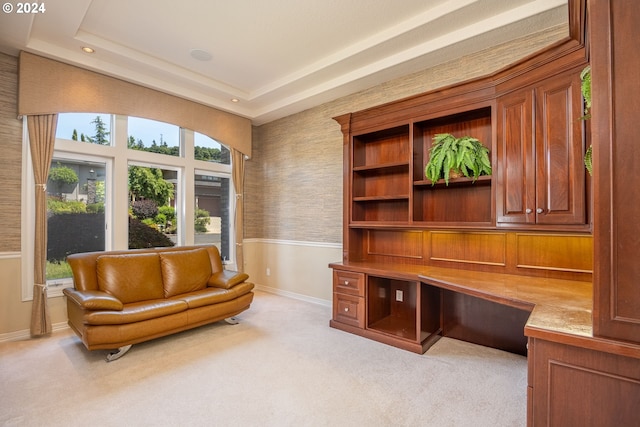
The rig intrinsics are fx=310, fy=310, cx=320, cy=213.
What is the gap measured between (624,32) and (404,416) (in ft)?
7.39

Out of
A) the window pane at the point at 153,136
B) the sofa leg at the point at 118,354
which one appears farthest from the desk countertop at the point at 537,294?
the window pane at the point at 153,136

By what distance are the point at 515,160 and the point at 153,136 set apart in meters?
4.43

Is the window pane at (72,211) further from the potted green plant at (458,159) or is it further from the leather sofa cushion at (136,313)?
the potted green plant at (458,159)

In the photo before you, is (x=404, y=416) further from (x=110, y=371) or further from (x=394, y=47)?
(x=394, y=47)

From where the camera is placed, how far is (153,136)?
4.41 metres

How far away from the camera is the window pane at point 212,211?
4945 mm

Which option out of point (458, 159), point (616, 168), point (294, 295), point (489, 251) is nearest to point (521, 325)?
point (489, 251)

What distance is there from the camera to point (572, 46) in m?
2.16

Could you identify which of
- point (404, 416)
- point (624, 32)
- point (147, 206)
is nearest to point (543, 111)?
point (624, 32)

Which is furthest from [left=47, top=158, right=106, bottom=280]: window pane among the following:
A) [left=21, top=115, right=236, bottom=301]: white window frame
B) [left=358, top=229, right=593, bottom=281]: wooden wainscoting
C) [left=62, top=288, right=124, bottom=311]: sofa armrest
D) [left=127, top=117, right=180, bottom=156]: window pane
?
[left=358, top=229, right=593, bottom=281]: wooden wainscoting

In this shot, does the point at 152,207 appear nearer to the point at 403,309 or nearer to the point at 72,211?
the point at 72,211

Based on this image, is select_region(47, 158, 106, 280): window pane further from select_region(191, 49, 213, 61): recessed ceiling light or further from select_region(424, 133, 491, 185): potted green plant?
select_region(424, 133, 491, 185): potted green plant

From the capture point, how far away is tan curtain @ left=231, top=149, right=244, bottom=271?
5109 mm

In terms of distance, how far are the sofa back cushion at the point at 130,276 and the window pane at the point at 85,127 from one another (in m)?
1.51
